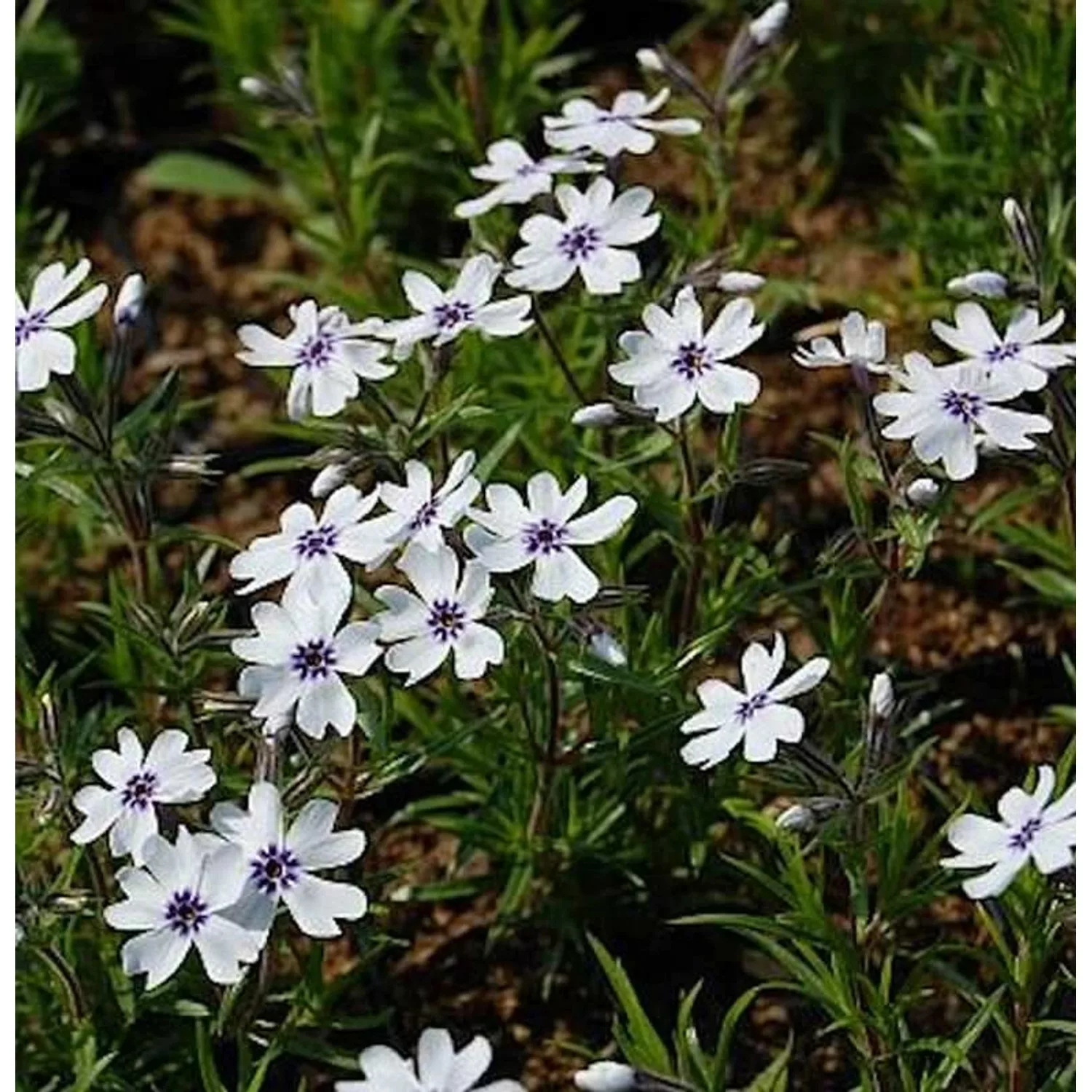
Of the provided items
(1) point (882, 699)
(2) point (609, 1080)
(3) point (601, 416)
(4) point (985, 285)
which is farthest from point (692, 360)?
(2) point (609, 1080)

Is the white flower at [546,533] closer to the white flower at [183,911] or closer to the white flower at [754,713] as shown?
the white flower at [754,713]

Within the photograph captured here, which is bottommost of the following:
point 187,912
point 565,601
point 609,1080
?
point 609,1080

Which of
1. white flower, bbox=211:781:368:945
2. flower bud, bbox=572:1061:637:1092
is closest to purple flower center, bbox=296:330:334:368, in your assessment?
white flower, bbox=211:781:368:945

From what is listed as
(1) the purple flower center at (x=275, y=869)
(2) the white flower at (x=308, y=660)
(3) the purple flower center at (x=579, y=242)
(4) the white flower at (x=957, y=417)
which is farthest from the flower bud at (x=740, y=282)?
(1) the purple flower center at (x=275, y=869)

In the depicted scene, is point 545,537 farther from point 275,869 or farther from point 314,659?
point 275,869
